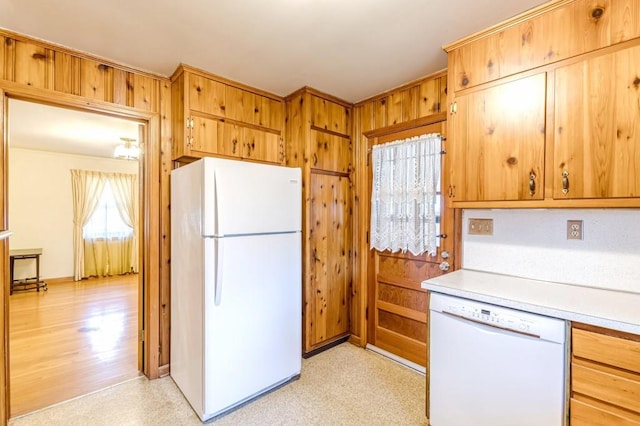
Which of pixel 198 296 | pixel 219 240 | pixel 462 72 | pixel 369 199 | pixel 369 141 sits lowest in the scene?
pixel 198 296

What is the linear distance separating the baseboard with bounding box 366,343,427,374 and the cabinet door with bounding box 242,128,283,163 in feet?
6.83

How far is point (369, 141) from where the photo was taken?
3.03m

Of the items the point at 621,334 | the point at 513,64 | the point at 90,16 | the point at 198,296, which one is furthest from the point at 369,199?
the point at 90,16

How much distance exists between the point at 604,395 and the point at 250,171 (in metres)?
2.17

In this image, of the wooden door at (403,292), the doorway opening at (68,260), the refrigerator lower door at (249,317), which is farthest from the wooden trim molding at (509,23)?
the doorway opening at (68,260)

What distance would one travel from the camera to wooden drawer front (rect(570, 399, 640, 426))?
1.19 meters

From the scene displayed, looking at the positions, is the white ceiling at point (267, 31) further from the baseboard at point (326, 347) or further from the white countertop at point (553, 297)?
the baseboard at point (326, 347)

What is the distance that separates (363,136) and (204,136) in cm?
153

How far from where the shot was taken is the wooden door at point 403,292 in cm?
247

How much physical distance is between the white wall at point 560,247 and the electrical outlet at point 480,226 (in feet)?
0.09

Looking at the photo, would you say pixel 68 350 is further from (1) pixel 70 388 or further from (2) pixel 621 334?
(2) pixel 621 334

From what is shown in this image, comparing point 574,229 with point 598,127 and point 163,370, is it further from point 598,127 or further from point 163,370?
point 163,370

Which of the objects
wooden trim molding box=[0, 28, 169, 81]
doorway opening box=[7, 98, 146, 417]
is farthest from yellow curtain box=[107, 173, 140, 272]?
wooden trim molding box=[0, 28, 169, 81]

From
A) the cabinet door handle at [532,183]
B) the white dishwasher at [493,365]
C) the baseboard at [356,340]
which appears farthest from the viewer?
the baseboard at [356,340]
